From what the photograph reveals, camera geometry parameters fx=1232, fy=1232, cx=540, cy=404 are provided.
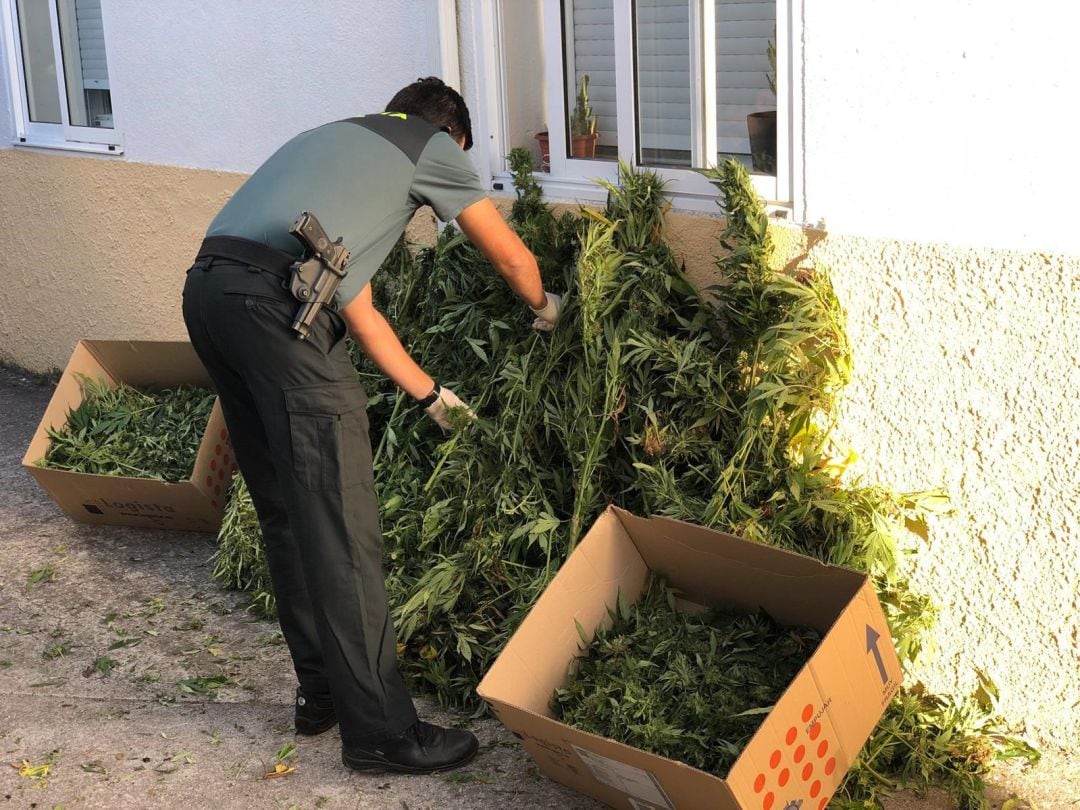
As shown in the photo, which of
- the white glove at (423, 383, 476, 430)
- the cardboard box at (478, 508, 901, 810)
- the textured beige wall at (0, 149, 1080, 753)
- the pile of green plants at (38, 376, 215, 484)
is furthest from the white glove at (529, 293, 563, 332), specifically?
the pile of green plants at (38, 376, 215, 484)

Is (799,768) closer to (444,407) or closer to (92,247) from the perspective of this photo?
(444,407)

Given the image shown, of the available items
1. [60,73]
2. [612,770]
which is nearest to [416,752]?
[612,770]

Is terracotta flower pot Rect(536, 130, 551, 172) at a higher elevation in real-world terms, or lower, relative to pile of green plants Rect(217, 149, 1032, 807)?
higher

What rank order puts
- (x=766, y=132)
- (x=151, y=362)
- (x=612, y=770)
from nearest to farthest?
(x=612, y=770) < (x=766, y=132) < (x=151, y=362)

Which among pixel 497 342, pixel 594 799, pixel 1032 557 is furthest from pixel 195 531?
pixel 1032 557

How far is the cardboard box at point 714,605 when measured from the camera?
2650mm

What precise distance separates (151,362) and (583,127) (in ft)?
7.36

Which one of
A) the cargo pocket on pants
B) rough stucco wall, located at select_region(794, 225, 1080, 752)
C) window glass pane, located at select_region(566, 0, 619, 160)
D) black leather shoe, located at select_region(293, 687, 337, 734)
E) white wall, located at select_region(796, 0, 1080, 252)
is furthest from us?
window glass pane, located at select_region(566, 0, 619, 160)

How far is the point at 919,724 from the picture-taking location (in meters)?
3.27

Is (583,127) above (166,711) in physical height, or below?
above

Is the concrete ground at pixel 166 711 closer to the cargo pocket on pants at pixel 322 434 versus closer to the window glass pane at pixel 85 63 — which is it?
the cargo pocket on pants at pixel 322 434

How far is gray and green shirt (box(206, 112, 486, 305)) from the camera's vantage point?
3096mm

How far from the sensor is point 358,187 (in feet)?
10.3

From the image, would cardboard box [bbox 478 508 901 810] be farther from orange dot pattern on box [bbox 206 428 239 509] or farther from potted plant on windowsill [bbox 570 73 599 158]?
orange dot pattern on box [bbox 206 428 239 509]
